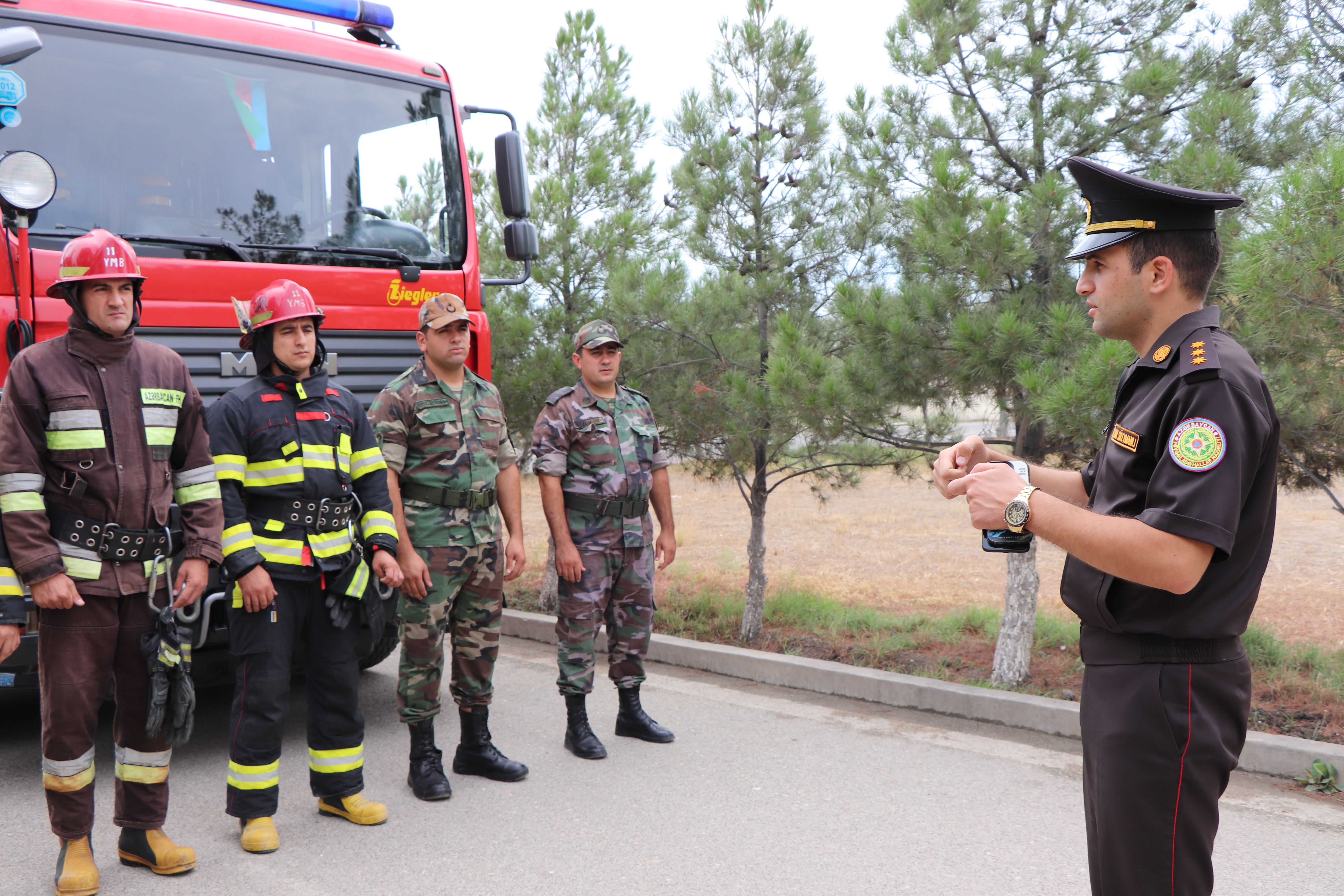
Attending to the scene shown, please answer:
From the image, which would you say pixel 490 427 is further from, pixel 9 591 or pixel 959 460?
pixel 959 460

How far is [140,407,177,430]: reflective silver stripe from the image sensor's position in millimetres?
3164

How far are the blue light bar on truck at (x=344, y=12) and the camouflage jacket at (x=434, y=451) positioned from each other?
2.40 metres

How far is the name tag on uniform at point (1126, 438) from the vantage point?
1.85 metres

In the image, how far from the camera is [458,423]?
4055 millimetres

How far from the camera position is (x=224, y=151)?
436 centimetres

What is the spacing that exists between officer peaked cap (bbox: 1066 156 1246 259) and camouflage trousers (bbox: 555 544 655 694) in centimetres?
295

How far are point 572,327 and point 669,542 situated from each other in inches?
112

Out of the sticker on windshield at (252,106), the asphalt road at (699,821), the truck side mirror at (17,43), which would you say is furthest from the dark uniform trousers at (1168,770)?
the sticker on windshield at (252,106)

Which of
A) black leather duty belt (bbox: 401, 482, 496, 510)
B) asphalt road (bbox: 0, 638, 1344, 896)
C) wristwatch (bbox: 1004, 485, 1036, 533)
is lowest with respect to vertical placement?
asphalt road (bbox: 0, 638, 1344, 896)

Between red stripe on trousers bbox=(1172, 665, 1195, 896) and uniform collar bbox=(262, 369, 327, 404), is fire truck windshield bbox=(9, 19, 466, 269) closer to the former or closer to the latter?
uniform collar bbox=(262, 369, 327, 404)

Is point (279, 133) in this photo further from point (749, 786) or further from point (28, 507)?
point (749, 786)

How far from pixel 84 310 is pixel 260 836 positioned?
1.86m

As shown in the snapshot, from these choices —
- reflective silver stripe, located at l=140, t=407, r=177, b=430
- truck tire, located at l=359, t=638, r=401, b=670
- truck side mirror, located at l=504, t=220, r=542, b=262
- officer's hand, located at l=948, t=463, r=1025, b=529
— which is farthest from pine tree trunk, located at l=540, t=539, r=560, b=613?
officer's hand, located at l=948, t=463, r=1025, b=529

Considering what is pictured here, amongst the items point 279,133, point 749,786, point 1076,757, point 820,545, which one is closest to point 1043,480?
point 749,786
